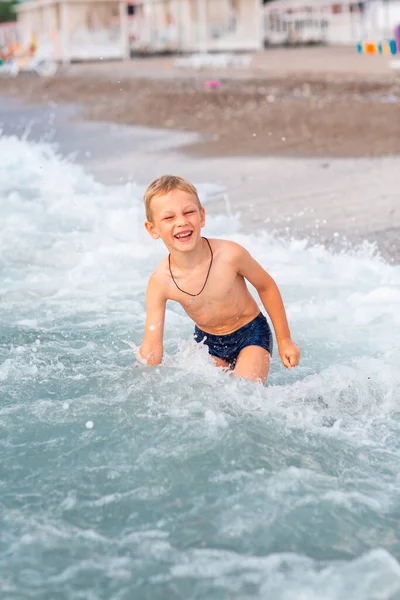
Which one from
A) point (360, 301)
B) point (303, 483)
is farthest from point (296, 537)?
point (360, 301)

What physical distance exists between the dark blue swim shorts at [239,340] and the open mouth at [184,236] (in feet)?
2.24

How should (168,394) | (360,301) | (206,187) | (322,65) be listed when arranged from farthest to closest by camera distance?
(322,65)
(206,187)
(360,301)
(168,394)

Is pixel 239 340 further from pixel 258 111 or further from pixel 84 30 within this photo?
pixel 84 30

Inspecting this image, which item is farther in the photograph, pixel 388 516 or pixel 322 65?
pixel 322 65

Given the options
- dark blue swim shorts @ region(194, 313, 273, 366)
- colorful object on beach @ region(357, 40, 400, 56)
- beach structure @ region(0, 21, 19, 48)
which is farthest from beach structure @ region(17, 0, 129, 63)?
dark blue swim shorts @ region(194, 313, 273, 366)

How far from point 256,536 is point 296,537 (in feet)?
0.46

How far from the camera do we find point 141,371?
4.36 meters

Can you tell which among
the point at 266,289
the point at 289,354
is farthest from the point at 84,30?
the point at 289,354

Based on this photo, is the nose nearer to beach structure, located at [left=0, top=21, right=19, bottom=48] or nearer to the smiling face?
the smiling face

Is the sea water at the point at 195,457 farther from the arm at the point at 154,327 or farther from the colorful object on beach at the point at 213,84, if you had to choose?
the colorful object on beach at the point at 213,84

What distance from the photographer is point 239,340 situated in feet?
14.7

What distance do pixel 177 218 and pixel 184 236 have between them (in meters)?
0.10

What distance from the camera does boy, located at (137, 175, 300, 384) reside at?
404cm

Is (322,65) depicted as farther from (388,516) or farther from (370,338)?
(388,516)
